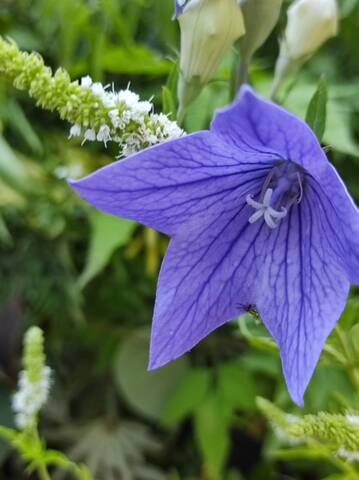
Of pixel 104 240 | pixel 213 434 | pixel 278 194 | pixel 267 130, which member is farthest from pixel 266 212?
pixel 213 434

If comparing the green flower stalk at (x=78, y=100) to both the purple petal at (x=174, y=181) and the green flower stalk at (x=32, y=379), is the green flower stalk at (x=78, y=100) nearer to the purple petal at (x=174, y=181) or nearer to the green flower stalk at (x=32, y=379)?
the purple petal at (x=174, y=181)

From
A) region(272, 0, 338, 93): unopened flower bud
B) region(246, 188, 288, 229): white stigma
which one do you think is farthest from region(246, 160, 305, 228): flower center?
region(272, 0, 338, 93): unopened flower bud

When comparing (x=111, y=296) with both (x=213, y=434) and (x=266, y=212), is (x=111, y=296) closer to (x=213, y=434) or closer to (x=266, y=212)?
(x=213, y=434)

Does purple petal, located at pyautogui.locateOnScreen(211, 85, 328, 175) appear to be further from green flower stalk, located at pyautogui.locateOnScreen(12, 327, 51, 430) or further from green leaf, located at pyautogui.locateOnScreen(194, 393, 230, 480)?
green leaf, located at pyautogui.locateOnScreen(194, 393, 230, 480)

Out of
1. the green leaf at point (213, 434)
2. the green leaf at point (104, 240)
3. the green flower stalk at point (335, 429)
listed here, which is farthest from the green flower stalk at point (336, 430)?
the green leaf at point (213, 434)

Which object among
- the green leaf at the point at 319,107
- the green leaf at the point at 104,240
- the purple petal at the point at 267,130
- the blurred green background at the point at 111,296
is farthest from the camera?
the blurred green background at the point at 111,296

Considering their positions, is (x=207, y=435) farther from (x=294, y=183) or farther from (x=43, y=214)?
(x=294, y=183)
